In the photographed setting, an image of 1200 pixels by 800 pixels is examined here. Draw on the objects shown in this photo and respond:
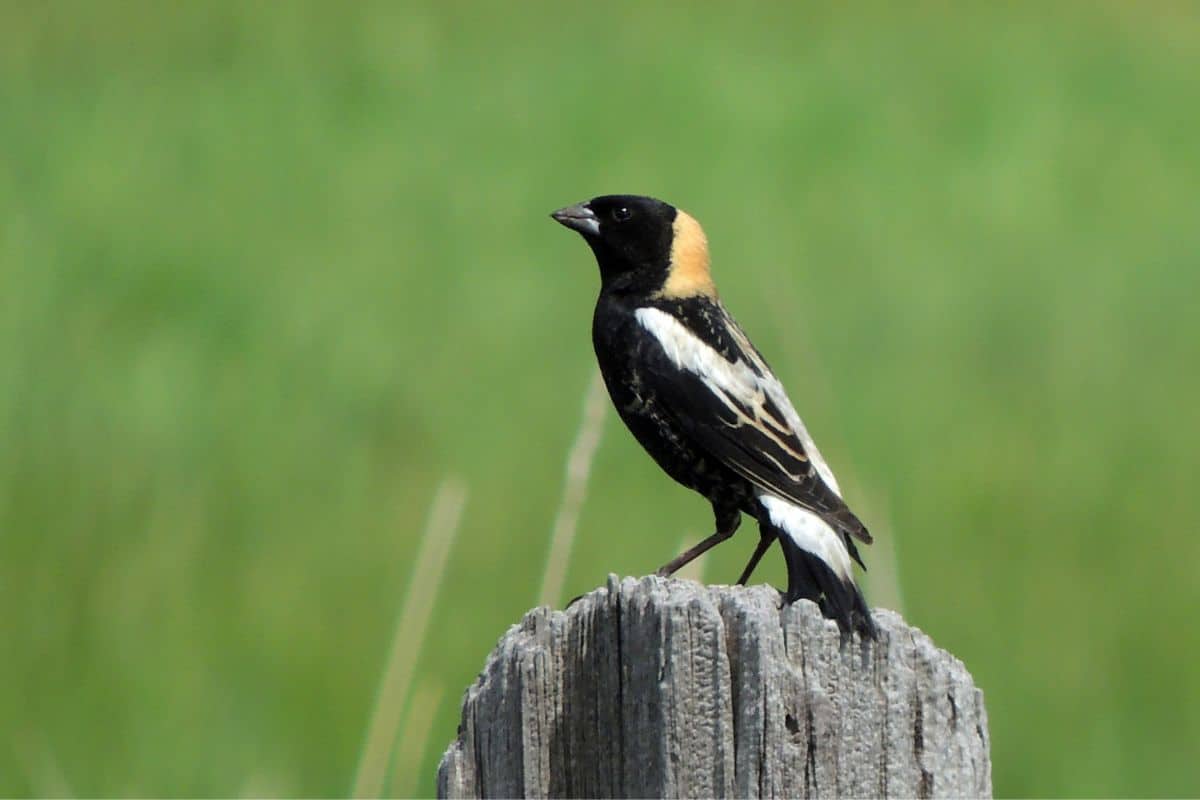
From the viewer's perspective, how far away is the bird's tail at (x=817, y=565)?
2398mm

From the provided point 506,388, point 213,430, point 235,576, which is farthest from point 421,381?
point 235,576

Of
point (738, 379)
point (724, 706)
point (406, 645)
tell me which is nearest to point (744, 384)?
point (738, 379)

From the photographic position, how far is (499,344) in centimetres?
807

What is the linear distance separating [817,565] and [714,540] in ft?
2.16

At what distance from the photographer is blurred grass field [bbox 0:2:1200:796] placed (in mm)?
5855

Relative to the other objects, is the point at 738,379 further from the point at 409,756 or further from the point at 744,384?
the point at 409,756

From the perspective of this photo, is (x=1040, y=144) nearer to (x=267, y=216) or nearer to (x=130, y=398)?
(x=267, y=216)

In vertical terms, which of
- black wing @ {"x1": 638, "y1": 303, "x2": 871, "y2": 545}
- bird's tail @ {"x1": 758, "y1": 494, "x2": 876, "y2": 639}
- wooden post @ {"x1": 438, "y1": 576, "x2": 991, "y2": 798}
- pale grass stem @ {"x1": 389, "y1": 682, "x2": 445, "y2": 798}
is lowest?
wooden post @ {"x1": 438, "y1": 576, "x2": 991, "y2": 798}

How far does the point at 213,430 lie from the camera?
7.45 meters

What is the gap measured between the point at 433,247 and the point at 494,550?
2.62 metres

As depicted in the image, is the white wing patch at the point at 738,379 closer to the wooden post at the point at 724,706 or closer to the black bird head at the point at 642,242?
the black bird head at the point at 642,242

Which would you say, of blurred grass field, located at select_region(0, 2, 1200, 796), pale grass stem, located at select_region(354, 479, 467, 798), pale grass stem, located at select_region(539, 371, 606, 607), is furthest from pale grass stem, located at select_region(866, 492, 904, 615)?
pale grass stem, located at select_region(354, 479, 467, 798)

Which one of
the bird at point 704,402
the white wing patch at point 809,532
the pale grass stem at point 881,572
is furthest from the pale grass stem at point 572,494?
the pale grass stem at point 881,572

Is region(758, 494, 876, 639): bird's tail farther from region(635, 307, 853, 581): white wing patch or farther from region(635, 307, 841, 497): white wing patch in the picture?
region(635, 307, 841, 497): white wing patch
